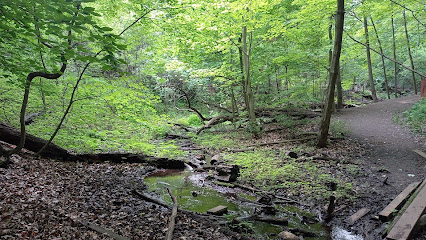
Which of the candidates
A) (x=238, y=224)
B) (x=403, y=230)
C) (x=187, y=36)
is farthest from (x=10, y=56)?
(x=403, y=230)

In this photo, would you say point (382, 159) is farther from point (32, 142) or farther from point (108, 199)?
point (32, 142)

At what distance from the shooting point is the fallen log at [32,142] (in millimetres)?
6996

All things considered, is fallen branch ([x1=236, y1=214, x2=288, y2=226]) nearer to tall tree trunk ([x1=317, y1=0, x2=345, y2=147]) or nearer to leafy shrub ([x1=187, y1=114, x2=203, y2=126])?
tall tree trunk ([x1=317, y1=0, x2=345, y2=147])

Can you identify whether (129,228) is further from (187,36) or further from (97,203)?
(187,36)

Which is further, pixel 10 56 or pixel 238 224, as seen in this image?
pixel 238 224

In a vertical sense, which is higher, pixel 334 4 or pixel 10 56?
pixel 334 4

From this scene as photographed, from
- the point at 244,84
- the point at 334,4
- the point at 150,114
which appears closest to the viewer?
the point at 150,114

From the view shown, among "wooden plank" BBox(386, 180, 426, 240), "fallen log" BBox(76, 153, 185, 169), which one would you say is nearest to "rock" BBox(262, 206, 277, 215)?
"wooden plank" BBox(386, 180, 426, 240)

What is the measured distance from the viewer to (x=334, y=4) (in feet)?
36.7

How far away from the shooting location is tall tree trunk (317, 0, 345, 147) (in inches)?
393

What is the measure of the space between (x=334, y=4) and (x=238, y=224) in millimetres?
10628

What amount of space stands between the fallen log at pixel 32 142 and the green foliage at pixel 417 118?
601 inches

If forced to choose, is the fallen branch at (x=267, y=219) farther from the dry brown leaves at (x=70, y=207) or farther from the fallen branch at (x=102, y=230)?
the fallen branch at (x=102, y=230)

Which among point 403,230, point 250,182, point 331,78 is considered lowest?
point 250,182
